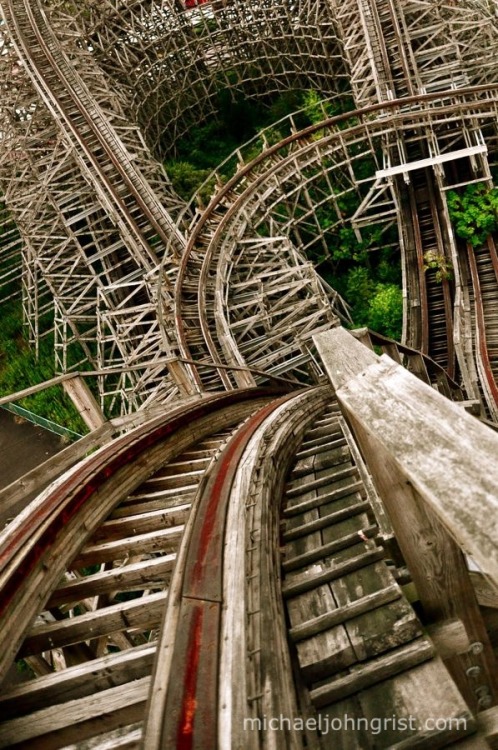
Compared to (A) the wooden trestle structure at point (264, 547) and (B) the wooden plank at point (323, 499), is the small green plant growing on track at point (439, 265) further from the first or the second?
(B) the wooden plank at point (323, 499)

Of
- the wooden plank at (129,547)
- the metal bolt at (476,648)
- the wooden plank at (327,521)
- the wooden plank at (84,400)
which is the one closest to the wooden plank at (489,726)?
the metal bolt at (476,648)

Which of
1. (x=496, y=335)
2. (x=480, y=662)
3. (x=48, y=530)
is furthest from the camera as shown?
(x=496, y=335)

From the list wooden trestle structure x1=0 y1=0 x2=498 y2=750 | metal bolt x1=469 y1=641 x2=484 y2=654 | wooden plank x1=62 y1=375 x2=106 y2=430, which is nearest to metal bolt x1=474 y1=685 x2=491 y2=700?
wooden trestle structure x1=0 y1=0 x2=498 y2=750

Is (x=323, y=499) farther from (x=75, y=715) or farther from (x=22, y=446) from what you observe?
(x=22, y=446)

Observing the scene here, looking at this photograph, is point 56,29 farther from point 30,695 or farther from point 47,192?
point 30,695

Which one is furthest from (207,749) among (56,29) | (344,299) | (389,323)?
(56,29)
